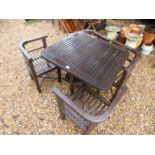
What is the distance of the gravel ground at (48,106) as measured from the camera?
1.96 metres

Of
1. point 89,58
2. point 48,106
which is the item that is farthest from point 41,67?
point 89,58

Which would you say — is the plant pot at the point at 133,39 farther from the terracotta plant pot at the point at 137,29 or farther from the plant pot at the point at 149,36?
the plant pot at the point at 149,36

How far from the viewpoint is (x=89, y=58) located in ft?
5.85

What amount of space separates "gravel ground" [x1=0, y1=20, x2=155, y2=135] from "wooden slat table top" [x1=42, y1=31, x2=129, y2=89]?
0.75 metres

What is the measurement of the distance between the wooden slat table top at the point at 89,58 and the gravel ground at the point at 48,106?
0.75 meters

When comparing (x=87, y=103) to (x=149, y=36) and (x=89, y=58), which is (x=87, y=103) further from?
(x=149, y=36)

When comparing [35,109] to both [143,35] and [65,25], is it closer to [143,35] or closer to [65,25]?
[65,25]

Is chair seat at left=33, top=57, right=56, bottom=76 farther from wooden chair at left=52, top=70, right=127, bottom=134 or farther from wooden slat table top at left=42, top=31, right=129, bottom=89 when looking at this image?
wooden chair at left=52, top=70, right=127, bottom=134

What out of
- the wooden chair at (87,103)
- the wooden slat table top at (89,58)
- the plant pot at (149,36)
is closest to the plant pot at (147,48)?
the plant pot at (149,36)

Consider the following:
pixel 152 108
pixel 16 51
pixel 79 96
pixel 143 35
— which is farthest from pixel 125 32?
pixel 16 51

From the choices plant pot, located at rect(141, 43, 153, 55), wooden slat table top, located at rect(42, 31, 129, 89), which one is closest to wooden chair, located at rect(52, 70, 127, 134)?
wooden slat table top, located at rect(42, 31, 129, 89)

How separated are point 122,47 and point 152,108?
989 millimetres

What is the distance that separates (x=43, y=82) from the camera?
250cm

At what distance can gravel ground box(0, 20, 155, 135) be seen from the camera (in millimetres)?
1962
